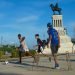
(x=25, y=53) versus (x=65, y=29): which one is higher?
(x=65, y=29)

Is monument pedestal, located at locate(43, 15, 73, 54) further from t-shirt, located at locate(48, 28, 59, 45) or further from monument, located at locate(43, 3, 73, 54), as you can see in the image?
t-shirt, located at locate(48, 28, 59, 45)

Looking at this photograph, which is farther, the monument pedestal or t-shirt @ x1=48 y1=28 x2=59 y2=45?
the monument pedestal

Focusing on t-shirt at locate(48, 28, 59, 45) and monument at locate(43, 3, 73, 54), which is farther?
monument at locate(43, 3, 73, 54)

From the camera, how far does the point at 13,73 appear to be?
492 inches

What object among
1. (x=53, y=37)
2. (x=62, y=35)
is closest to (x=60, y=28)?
(x=62, y=35)

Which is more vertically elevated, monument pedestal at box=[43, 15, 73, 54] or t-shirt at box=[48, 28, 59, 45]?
monument pedestal at box=[43, 15, 73, 54]

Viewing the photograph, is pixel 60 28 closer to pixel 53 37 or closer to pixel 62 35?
pixel 62 35

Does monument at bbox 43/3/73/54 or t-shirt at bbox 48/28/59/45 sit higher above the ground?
monument at bbox 43/3/73/54

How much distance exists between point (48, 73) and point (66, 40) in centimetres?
7179

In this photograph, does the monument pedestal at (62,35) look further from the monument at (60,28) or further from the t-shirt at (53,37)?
the t-shirt at (53,37)

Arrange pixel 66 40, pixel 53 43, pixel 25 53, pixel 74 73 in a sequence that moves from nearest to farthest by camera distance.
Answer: pixel 74 73 → pixel 53 43 → pixel 25 53 → pixel 66 40

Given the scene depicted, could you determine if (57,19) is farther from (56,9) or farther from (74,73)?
(74,73)

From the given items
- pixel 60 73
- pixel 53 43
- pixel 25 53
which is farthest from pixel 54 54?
pixel 25 53

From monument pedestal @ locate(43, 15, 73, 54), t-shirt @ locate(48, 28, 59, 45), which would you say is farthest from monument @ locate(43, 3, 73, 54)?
t-shirt @ locate(48, 28, 59, 45)
